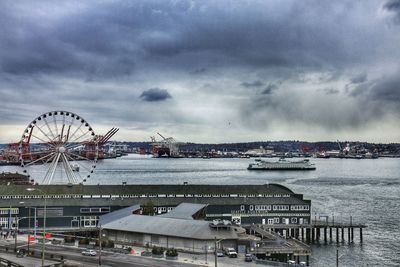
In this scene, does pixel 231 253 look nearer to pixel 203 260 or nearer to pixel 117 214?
pixel 203 260

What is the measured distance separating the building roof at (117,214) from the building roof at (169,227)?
2.68 metres

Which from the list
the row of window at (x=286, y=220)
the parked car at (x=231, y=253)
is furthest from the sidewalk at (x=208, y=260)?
the row of window at (x=286, y=220)

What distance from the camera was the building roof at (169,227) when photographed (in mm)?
56344

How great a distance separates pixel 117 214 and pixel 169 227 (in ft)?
46.3

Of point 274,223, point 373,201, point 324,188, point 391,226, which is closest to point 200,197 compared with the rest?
point 274,223

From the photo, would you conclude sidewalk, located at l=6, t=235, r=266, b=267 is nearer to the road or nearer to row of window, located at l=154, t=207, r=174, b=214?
the road

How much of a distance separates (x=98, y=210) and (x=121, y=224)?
41.5ft

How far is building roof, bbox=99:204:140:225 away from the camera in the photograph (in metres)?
68.6

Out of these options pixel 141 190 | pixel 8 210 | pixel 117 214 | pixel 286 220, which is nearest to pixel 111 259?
pixel 117 214

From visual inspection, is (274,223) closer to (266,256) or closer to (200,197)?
(200,197)

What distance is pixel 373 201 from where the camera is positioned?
5069 inches

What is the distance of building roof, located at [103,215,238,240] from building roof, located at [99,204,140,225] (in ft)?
8.78

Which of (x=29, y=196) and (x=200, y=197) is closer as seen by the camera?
(x=29, y=196)

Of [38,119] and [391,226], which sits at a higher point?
[38,119]
